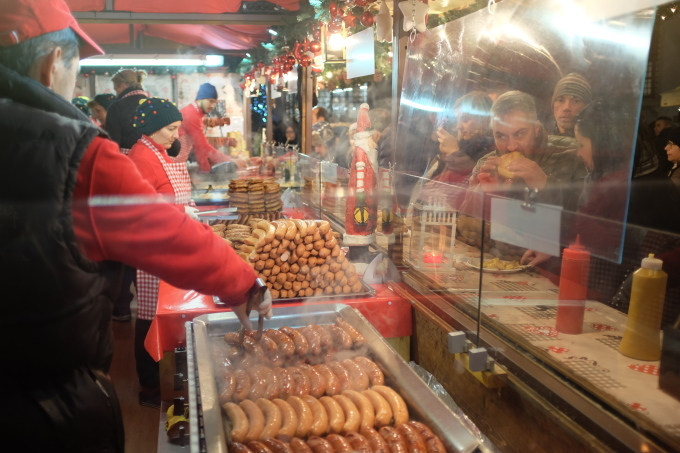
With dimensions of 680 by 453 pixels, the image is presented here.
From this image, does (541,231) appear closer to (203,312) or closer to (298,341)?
(298,341)

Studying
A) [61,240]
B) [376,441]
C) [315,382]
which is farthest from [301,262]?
[61,240]

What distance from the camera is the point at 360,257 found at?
10.0 ft

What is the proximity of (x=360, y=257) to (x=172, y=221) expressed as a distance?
180 cm

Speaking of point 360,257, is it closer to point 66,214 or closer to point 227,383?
point 227,383

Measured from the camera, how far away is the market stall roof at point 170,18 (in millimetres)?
6062

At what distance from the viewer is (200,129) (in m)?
6.91

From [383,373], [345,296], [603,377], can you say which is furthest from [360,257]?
[603,377]

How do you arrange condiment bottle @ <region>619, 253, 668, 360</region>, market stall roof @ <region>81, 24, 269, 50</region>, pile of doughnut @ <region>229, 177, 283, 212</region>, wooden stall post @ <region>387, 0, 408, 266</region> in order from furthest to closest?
market stall roof @ <region>81, 24, 269, 50</region>
pile of doughnut @ <region>229, 177, 283, 212</region>
wooden stall post @ <region>387, 0, 408, 266</region>
condiment bottle @ <region>619, 253, 668, 360</region>

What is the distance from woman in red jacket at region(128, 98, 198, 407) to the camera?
136 inches

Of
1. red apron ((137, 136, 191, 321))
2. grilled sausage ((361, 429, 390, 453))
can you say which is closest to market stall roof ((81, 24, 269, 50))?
red apron ((137, 136, 191, 321))

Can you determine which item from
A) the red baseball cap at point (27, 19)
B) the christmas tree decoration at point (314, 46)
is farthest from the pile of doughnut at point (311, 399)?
the christmas tree decoration at point (314, 46)

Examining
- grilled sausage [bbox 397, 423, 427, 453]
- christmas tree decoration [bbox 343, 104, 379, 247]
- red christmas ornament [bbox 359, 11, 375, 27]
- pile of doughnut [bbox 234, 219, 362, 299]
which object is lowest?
grilled sausage [bbox 397, 423, 427, 453]

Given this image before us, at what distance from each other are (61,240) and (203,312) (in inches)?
54.4

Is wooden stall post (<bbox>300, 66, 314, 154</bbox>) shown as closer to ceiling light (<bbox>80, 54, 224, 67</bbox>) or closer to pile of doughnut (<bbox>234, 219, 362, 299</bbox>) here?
ceiling light (<bbox>80, 54, 224, 67</bbox>)
